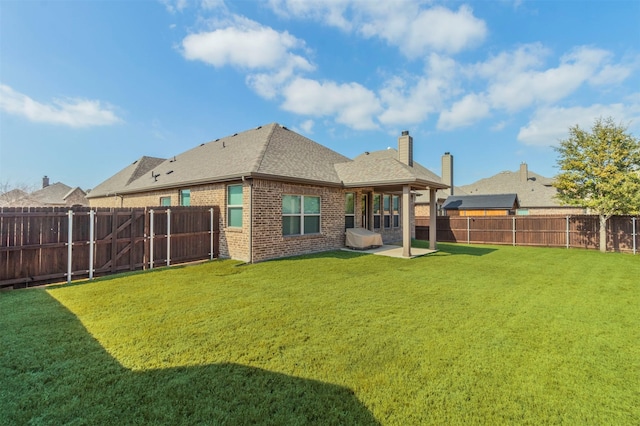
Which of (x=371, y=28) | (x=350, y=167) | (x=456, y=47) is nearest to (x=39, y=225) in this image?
(x=350, y=167)

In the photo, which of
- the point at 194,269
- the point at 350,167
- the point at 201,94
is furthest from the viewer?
the point at 201,94

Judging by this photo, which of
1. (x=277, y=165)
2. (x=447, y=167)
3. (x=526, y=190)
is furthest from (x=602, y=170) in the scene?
(x=526, y=190)

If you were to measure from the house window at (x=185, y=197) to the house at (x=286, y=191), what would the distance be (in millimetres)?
45

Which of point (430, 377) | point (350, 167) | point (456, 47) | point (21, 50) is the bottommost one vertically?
point (430, 377)

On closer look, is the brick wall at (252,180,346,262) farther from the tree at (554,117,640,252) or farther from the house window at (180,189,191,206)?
the tree at (554,117,640,252)

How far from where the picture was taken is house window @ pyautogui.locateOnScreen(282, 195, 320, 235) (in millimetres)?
10602

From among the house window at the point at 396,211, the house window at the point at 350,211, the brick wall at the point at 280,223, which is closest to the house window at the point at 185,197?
the brick wall at the point at 280,223

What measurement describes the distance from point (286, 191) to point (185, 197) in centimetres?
503

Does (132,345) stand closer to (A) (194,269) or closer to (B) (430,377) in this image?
(B) (430,377)

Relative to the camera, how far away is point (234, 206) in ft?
33.3

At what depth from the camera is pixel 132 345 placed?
3520mm

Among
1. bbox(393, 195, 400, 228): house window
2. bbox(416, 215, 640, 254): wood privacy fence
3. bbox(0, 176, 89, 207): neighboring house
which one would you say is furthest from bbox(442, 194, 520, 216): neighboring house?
bbox(0, 176, 89, 207): neighboring house

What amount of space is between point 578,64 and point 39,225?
65.1 ft

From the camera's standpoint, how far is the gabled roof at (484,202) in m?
24.2
